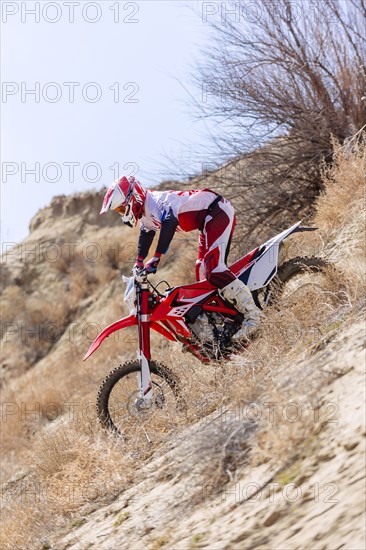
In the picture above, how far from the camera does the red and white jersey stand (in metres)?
8.93

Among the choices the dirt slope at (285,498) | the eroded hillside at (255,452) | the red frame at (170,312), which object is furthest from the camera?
the red frame at (170,312)

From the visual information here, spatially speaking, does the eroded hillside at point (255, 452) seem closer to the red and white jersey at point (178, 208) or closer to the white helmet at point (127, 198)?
the red and white jersey at point (178, 208)

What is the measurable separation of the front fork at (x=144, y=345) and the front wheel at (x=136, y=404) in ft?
0.22

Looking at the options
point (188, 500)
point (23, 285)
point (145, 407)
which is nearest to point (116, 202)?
point (145, 407)

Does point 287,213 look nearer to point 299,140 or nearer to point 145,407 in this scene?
point 299,140

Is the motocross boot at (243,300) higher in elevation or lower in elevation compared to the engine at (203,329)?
higher

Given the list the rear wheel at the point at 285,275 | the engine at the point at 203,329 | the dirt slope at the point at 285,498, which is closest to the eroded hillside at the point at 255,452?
the dirt slope at the point at 285,498

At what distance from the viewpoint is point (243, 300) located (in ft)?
29.5

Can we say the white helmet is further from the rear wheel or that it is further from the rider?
the rear wheel

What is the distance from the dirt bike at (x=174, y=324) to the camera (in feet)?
28.1

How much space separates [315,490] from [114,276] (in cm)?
1895

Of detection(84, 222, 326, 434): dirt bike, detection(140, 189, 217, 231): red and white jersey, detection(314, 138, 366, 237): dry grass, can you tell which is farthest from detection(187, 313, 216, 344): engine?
detection(314, 138, 366, 237): dry grass

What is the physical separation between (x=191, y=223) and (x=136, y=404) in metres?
1.98

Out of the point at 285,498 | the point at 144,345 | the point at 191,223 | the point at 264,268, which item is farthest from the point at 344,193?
the point at 285,498
